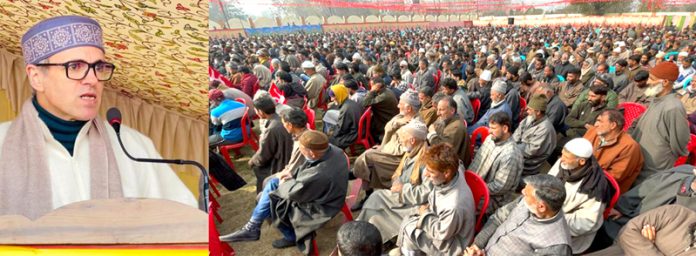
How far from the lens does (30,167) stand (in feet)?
4.20

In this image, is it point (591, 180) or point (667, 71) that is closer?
point (591, 180)

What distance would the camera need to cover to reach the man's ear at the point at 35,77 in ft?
3.93

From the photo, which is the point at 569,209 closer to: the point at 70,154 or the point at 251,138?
the point at 70,154

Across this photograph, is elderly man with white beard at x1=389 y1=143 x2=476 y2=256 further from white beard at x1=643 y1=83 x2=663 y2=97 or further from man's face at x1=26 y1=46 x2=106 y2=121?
white beard at x1=643 y1=83 x2=663 y2=97

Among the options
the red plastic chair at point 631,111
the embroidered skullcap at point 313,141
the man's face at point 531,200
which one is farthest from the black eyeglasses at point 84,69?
the red plastic chair at point 631,111

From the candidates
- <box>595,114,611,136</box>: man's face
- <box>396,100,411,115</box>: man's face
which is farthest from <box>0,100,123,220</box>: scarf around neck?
<box>595,114,611,136</box>: man's face

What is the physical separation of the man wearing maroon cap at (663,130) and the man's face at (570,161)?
1170 millimetres

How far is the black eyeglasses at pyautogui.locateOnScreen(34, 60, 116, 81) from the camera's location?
3.86 feet

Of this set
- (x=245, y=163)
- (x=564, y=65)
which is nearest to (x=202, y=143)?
(x=245, y=163)

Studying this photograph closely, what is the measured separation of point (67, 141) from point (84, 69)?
→ 0.87 feet

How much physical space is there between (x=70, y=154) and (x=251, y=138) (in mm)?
3508

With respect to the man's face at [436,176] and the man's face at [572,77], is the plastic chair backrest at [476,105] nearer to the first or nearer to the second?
the man's face at [572,77]

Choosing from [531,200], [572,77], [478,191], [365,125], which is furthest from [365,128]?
[572,77]

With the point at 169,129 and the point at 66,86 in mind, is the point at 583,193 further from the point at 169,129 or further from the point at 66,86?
the point at 66,86
